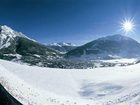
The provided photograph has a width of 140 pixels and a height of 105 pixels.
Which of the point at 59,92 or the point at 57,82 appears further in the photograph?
the point at 57,82

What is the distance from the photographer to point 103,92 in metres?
51.6

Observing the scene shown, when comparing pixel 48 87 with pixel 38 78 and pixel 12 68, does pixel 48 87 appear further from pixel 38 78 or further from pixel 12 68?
pixel 12 68

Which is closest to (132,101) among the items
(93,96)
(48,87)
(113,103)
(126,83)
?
(113,103)

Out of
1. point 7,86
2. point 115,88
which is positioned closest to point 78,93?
point 115,88

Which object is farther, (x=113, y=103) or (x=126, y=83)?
(x=126, y=83)

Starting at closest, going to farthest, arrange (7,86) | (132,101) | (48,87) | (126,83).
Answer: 1. (132,101)
2. (7,86)
3. (126,83)
4. (48,87)

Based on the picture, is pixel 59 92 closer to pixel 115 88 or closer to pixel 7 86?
pixel 115 88

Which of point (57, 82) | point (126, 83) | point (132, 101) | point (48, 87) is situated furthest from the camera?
point (57, 82)

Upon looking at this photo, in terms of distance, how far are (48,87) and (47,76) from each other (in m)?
11.8

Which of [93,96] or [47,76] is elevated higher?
[47,76]

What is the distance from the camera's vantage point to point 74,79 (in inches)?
2766

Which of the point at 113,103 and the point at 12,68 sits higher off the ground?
the point at 12,68

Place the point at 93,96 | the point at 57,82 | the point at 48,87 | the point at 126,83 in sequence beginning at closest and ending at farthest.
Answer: the point at 93,96 → the point at 126,83 → the point at 48,87 → the point at 57,82

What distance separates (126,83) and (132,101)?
20.1m
